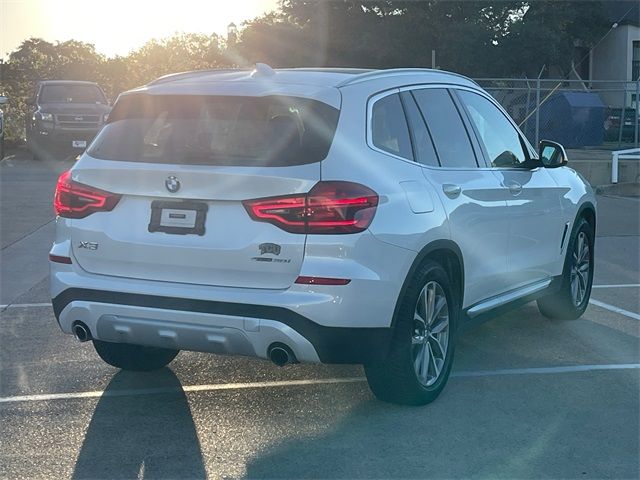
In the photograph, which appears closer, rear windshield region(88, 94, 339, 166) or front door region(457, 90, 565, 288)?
rear windshield region(88, 94, 339, 166)

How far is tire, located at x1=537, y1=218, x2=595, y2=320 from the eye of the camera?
741 cm

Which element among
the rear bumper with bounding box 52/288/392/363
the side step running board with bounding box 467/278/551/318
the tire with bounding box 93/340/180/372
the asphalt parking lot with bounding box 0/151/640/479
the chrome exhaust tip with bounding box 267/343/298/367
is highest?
the rear bumper with bounding box 52/288/392/363

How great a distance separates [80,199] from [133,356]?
49.7 inches

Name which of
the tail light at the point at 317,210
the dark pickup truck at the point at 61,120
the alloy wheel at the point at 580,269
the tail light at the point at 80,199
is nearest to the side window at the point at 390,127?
the tail light at the point at 317,210

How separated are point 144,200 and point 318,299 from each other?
3.40 ft

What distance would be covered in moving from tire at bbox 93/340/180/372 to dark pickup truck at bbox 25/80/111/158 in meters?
16.3

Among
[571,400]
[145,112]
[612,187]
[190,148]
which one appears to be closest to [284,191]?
[190,148]

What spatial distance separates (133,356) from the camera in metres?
6.02

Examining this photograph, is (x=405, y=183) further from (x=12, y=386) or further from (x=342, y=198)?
(x=12, y=386)

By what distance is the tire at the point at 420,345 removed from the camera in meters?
5.08

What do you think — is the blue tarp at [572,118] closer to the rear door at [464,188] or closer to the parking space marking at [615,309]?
the parking space marking at [615,309]

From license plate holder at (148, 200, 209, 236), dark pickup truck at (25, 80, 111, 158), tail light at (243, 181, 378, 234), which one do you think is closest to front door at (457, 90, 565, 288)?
tail light at (243, 181, 378, 234)

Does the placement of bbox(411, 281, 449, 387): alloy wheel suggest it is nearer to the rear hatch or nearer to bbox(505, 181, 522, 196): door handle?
the rear hatch

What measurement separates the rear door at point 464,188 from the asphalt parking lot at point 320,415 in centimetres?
65
